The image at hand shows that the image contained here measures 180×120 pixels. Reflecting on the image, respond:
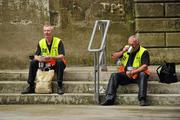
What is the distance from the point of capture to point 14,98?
422 inches

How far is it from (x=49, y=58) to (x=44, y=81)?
1.59ft

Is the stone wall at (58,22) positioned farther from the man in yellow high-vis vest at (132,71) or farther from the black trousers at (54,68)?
the man in yellow high-vis vest at (132,71)

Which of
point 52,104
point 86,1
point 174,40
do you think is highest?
point 86,1

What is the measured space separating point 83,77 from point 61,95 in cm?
101

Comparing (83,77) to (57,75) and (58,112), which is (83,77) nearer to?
(57,75)

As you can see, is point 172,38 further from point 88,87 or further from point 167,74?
point 88,87

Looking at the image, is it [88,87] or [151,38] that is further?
[151,38]

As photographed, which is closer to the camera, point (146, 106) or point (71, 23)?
point (146, 106)

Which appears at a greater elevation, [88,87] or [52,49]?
[52,49]

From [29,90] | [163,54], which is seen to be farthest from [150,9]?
[29,90]

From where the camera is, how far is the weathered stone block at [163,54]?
13188mm

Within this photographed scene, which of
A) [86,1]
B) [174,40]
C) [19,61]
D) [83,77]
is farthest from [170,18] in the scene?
[19,61]

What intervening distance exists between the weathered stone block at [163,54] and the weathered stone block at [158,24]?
1.59 ft

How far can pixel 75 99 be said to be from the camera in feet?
34.7
